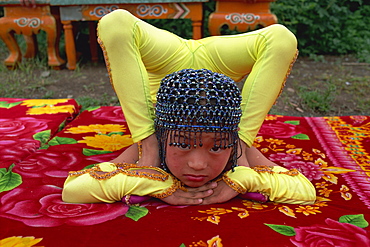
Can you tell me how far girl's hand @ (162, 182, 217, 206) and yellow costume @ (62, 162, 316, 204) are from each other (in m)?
0.02

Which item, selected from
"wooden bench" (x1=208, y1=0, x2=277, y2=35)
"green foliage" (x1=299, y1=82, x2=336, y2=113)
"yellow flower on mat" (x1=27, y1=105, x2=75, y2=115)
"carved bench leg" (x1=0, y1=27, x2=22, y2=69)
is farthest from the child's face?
"carved bench leg" (x1=0, y1=27, x2=22, y2=69)

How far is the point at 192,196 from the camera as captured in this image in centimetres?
148

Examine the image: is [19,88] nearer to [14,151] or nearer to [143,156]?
[14,151]

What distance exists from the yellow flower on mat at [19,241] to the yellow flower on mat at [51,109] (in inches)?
54.7

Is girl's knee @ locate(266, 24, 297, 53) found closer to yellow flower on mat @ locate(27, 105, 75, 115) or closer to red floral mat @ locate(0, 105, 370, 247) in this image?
red floral mat @ locate(0, 105, 370, 247)

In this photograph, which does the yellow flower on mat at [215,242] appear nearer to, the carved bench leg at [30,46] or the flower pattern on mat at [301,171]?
the flower pattern on mat at [301,171]

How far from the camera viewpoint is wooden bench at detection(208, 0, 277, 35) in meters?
3.99

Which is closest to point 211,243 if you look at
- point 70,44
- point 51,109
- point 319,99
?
point 51,109

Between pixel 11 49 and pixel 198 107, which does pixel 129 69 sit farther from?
pixel 11 49

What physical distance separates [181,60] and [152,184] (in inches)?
24.2

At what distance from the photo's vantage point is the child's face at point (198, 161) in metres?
1.34

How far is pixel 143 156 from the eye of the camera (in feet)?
5.09

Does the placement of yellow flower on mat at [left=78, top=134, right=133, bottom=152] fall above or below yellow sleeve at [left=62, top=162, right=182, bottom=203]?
below

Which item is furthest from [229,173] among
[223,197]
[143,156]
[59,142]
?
[59,142]
